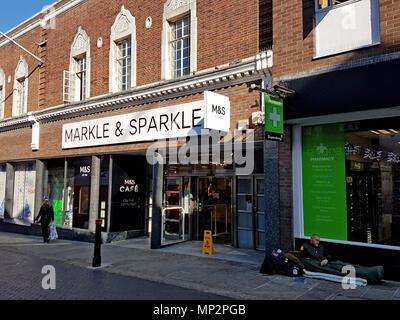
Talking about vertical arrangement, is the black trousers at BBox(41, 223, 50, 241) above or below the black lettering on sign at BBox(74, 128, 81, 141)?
below

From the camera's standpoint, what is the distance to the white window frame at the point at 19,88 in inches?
675

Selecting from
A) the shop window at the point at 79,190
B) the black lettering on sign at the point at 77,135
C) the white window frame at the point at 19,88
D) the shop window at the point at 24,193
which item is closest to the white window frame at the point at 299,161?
the shop window at the point at 79,190

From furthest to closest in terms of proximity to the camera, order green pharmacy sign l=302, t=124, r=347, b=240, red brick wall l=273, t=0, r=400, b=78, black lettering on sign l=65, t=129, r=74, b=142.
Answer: black lettering on sign l=65, t=129, r=74, b=142 < green pharmacy sign l=302, t=124, r=347, b=240 < red brick wall l=273, t=0, r=400, b=78

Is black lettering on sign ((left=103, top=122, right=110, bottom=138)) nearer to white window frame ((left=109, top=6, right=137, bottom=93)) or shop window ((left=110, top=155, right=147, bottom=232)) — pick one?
shop window ((left=110, top=155, right=147, bottom=232))

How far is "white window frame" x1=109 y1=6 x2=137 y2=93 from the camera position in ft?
40.8

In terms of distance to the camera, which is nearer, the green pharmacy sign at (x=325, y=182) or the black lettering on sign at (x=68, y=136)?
the green pharmacy sign at (x=325, y=182)

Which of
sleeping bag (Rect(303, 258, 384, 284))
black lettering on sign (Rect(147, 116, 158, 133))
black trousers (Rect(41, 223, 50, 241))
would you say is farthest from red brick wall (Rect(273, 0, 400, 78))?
black trousers (Rect(41, 223, 50, 241))

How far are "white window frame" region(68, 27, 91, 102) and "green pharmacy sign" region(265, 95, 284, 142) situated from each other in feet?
29.7

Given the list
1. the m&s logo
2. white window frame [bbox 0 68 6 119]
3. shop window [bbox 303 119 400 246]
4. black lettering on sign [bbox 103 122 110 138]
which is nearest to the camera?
shop window [bbox 303 119 400 246]

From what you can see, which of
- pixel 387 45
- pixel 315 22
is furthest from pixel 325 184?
pixel 315 22

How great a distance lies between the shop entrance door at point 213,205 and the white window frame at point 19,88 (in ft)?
34.5

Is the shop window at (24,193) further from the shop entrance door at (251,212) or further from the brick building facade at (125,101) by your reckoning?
the shop entrance door at (251,212)

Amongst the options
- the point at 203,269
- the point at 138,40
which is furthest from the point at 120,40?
the point at 203,269

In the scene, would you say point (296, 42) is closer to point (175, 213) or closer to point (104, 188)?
point (175, 213)
